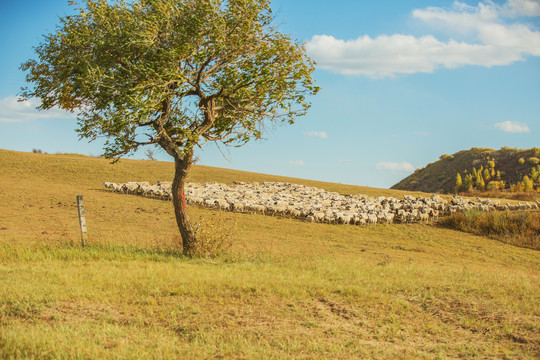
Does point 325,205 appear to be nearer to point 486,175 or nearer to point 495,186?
point 495,186

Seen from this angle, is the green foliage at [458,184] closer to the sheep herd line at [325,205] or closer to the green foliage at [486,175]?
the green foliage at [486,175]

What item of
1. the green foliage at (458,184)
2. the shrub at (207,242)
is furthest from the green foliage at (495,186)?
the shrub at (207,242)

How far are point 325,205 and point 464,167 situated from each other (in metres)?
57.6

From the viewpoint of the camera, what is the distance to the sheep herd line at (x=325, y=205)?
93.2 ft

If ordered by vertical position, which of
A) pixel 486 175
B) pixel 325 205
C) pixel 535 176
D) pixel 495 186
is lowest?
pixel 325 205

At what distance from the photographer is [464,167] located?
262 feet

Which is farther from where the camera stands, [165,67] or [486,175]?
[486,175]

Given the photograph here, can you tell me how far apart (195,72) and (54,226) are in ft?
38.1

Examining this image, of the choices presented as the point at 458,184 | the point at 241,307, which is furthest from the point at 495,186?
the point at 241,307

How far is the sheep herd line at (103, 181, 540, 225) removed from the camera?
28406 mm

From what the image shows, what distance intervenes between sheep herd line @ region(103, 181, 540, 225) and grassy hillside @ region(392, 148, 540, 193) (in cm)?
3963

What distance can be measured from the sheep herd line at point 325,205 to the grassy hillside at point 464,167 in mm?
39632

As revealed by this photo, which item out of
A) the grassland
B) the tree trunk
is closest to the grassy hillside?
the grassland

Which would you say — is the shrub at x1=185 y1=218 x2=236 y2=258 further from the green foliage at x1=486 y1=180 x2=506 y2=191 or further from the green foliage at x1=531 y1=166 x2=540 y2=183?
the green foliage at x1=531 y1=166 x2=540 y2=183
